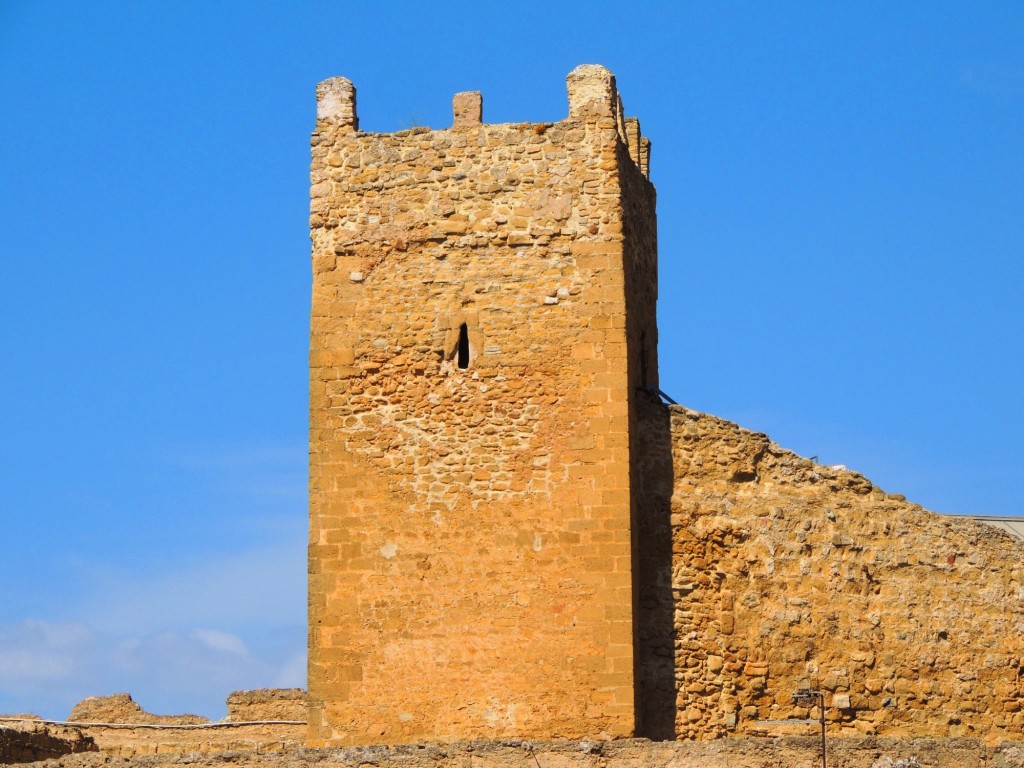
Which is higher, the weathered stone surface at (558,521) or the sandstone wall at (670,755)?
the weathered stone surface at (558,521)

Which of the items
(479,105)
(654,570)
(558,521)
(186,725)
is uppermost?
(479,105)

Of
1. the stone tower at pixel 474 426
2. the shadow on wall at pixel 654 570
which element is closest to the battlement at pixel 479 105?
the stone tower at pixel 474 426

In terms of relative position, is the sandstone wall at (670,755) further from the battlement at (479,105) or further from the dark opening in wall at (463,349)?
the battlement at (479,105)

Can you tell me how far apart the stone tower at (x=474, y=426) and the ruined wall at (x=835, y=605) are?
100 centimetres

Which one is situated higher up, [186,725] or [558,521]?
[558,521]

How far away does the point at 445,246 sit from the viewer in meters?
20.8

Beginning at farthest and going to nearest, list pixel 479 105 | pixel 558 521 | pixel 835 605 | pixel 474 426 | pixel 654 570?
pixel 479 105
pixel 654 570
pixel 835 605
pixel 474 426
pixel 558 521

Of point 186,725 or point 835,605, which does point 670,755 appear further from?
point 186,725

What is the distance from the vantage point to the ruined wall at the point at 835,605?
20.3 meters

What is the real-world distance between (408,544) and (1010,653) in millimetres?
5641

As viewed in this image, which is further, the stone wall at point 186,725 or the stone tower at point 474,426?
the stone wall at point 186,725

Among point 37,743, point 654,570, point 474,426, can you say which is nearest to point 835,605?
point 654,570

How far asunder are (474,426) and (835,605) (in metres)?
3.74

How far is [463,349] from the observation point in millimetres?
20578
